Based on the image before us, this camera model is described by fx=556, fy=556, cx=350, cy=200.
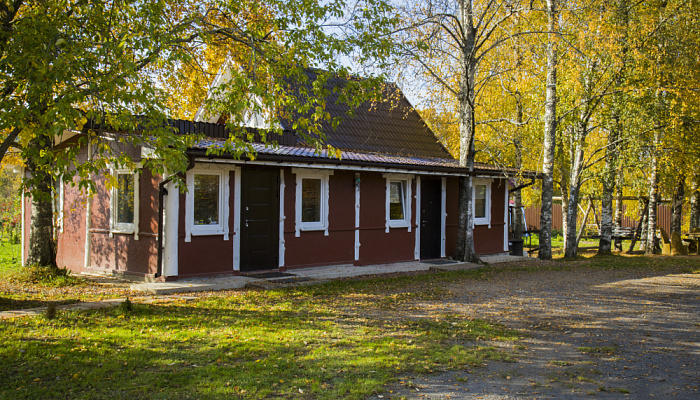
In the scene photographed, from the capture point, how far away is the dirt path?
5066 mm

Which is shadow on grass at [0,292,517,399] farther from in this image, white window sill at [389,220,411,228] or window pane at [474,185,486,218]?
window pane at [474,185,486,218]

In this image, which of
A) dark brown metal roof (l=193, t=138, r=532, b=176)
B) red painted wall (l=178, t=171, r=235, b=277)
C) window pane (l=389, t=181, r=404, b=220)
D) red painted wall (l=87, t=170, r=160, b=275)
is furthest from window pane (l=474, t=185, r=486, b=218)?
red painted wall (l=87, t=170, r=160, b=275)

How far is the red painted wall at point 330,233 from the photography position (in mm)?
13156

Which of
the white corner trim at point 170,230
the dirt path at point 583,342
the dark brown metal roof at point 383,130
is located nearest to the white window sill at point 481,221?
the dark brown metal roof at point 383,130

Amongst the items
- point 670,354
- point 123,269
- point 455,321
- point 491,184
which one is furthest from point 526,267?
point 123,269

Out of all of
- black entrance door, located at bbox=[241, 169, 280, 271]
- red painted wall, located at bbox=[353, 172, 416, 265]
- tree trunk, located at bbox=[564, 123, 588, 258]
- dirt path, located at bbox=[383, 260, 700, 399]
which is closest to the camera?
dirt path, located at bbox=[383, 260, 700, 399]

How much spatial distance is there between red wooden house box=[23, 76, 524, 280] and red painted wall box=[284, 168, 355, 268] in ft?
0.08

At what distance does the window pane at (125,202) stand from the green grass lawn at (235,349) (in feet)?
12.9

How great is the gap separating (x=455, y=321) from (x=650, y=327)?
2764 mm

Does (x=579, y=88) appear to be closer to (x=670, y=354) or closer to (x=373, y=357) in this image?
(x=670, y=354)

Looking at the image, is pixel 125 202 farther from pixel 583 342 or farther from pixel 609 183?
pixel 609 183

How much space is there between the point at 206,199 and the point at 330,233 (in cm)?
347

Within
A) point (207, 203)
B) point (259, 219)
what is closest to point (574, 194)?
point (259, 219)

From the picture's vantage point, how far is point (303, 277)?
12.0m
